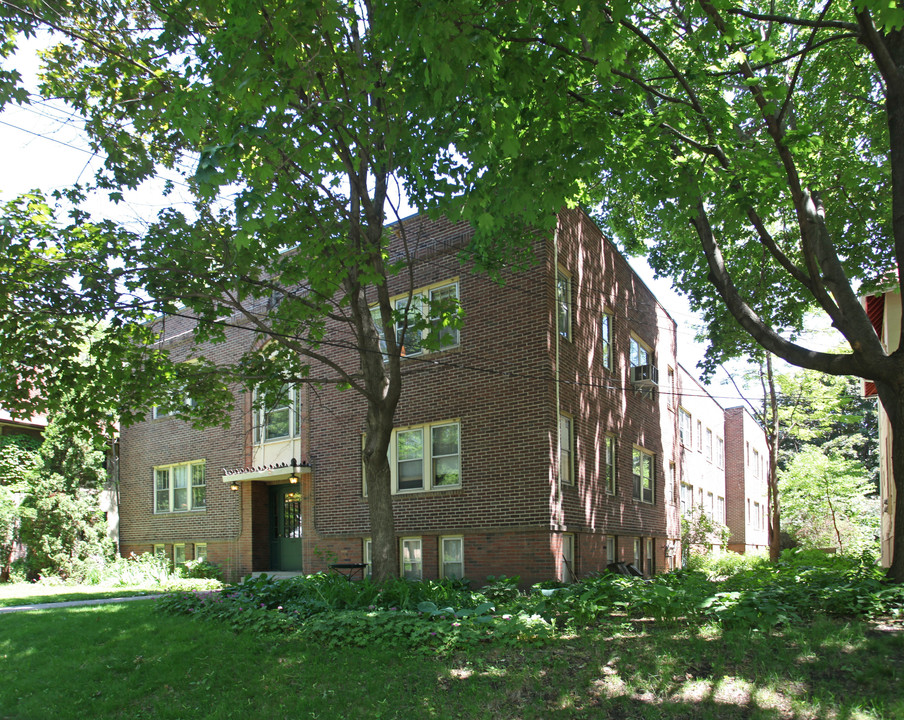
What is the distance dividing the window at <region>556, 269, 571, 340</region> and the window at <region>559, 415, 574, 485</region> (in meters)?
1.89

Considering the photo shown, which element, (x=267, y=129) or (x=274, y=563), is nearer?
(x=267, y=129)

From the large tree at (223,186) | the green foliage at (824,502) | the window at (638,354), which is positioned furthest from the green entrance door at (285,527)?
the green foliage at (824,502)

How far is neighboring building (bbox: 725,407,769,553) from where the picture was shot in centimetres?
3828

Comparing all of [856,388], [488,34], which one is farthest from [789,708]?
[856,388]

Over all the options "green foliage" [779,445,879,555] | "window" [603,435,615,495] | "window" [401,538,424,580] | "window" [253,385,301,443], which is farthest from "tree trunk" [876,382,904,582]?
"green foliage" [779,445,879,555]

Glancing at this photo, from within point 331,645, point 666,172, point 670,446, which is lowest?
point 331,645

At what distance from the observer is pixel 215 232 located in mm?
11688

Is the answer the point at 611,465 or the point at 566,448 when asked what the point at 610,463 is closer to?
the point at 611,465

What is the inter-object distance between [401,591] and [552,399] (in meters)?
5.42

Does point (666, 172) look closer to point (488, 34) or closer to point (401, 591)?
point (488, 34)

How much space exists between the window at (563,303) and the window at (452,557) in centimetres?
503

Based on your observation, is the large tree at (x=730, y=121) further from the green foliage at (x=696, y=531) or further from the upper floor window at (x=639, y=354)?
the green foliage at (x=696, y=531)

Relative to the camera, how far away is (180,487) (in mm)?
22984

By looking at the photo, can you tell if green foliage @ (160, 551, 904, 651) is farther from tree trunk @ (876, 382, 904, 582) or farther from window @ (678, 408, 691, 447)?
window @ (678, 408, 691, 447)
